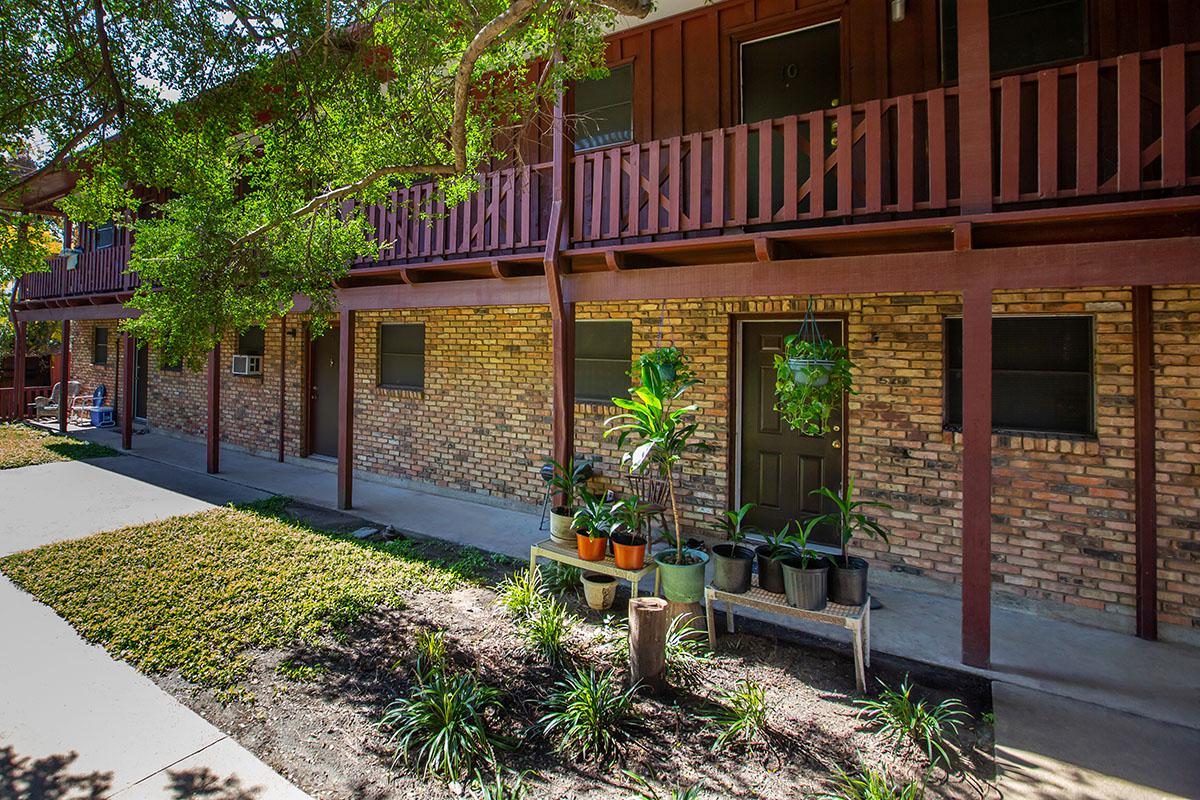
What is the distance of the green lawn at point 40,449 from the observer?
998 cm

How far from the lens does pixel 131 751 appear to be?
3004 mm

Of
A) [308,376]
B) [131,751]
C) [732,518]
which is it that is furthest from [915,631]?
[308,376]

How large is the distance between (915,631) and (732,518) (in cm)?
155

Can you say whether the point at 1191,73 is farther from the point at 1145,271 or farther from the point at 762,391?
the point at 762,391

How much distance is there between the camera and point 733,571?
3.96 meters

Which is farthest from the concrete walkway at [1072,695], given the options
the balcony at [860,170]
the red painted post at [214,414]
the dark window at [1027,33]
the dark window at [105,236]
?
the dark window at [105,236]

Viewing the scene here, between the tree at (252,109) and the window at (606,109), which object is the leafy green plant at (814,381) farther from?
the window at (606,109)

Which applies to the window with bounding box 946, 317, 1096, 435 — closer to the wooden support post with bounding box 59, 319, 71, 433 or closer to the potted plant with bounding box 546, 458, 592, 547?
the potted plant with bounding box 546, 458, 592, 547

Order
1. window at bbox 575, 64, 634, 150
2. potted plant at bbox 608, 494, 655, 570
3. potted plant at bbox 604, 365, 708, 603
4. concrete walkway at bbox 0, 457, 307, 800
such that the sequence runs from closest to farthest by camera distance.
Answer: concrete walkway at bbox 0, 457, 307, 800
potted plant at bbox 604, 365, 708, 603
potted plant at bbox 608, 494, 655, 570
window at bbox 575, 64, 634, 150

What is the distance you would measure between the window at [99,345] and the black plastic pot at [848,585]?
1689 cm

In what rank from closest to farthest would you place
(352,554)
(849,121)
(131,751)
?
(131,751) → (849,121) → (352,554)

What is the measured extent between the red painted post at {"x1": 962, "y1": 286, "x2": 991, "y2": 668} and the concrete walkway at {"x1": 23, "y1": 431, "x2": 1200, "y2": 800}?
267 millimetres

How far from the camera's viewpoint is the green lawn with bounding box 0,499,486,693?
13.3ft

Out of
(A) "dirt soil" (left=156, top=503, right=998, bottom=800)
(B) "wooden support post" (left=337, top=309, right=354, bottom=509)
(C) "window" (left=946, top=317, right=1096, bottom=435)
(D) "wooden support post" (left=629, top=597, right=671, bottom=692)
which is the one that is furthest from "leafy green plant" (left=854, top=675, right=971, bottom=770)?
(B) "wooden support post" (left=337, top=309, right=354, bottom=509)
